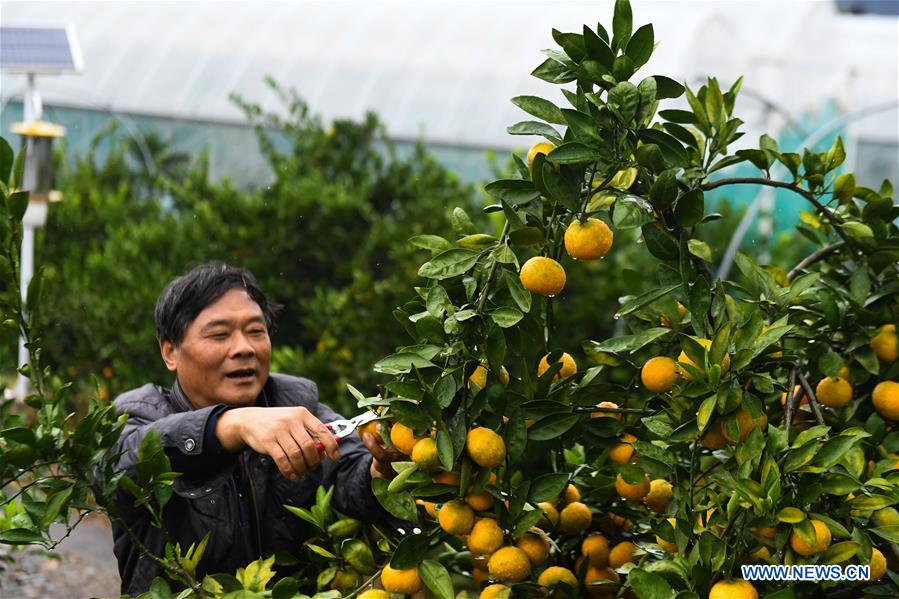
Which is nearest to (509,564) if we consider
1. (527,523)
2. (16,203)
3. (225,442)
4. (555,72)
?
(527,523)

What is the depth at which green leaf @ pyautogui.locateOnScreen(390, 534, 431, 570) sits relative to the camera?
177 cm

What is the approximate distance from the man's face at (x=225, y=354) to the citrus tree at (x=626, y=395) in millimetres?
480

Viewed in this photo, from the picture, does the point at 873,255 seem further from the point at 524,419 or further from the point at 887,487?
the point at 524,419

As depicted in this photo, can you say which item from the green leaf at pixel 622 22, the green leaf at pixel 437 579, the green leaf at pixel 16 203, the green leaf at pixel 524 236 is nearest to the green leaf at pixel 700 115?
the green leaf at pixel 622 22

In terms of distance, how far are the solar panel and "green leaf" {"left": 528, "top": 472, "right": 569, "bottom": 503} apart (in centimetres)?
528

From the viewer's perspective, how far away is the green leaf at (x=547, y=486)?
1.77 metres

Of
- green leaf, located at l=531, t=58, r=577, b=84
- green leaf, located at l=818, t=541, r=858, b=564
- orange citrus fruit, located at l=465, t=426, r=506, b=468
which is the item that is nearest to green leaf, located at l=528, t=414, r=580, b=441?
orange citrus fruit, located at l=465, t=426, r=506, b=468

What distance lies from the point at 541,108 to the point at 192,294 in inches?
34.2

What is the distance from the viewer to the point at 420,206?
20.5 feet

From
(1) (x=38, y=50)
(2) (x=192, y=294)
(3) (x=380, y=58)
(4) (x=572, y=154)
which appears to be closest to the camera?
(4) (x=572, y=154)

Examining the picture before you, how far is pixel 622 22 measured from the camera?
5.74 ft

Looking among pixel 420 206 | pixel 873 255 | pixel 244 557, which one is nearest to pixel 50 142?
pixel 420 206

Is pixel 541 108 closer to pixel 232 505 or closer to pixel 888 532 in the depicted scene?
pixel 888 532

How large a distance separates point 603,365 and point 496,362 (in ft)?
1.23
